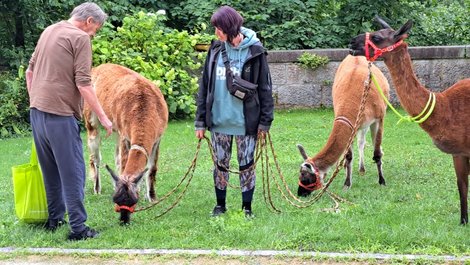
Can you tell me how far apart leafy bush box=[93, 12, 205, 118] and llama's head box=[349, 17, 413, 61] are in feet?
21.9

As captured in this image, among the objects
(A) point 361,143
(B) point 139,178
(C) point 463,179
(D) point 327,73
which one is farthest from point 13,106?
(C) point 463,179

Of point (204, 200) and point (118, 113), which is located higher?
point (118, 113)

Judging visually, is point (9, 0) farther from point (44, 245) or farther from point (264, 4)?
point (44, 245)

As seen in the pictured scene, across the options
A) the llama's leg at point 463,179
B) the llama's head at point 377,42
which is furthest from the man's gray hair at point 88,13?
the llama's leg at point 463,179

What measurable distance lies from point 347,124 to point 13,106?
787cm

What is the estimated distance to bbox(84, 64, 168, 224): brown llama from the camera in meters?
6.33

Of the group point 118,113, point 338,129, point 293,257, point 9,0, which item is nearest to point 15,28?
point 9,0

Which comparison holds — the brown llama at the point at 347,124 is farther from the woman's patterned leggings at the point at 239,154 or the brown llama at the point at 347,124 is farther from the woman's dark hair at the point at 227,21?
the woman's dark hair at the point at 227,21

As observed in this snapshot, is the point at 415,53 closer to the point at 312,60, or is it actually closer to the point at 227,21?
the point at 312,60

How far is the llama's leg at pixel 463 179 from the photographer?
6.29 m

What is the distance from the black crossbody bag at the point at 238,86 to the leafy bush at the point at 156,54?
6408mm

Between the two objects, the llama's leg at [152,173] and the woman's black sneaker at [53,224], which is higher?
the llama's leg at [152,173]

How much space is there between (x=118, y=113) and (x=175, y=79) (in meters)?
6.20

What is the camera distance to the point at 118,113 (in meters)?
7.45
